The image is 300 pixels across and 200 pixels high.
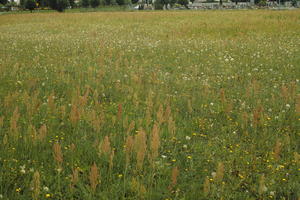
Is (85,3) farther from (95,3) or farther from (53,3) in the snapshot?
(53,3)

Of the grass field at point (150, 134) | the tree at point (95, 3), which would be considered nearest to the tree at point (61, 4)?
the tree at point (95, 3)

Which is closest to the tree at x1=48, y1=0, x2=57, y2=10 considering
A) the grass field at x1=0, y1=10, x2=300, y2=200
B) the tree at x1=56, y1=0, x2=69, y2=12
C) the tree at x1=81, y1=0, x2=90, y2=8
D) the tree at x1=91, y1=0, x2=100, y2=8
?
the tree at x1=56, y1=0, x2=69, y2=12

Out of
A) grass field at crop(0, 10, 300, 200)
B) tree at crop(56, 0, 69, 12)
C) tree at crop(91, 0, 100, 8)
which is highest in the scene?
tree at crop(91, 0, 100, 8)

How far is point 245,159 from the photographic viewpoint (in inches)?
148

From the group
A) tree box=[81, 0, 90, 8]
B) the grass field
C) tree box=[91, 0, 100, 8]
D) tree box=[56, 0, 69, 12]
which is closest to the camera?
the grass field

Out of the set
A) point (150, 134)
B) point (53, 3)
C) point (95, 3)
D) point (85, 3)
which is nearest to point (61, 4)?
point (53, 3)

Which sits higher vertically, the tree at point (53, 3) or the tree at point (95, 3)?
the tree at point (95, 3)

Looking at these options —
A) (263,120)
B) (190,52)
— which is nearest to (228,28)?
(190,52)

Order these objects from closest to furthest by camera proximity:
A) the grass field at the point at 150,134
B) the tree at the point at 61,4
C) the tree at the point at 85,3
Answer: the grass field at the point at 150,134, the tree at the point at 61,4, the tree at the point at 85,3

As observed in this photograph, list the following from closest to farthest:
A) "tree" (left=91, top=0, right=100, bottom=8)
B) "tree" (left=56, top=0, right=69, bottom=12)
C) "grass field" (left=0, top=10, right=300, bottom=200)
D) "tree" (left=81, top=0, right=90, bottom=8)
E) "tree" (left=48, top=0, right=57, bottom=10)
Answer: "grass field" (left=0, top=10, right=300, bottom=200) < "tree" (left=56, top=0, right=69, bottom=12) < "tree" (left=48, top=0, right=57, bottom=10) < "tree" (left=91, top=0, right=100, bottom=8) < "tree" (left=81, top=0, right=90, bottom=8)

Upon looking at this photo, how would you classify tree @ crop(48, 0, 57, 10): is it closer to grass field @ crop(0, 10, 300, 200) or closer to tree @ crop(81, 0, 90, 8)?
tree @ crop(81, 0, 90, 8)

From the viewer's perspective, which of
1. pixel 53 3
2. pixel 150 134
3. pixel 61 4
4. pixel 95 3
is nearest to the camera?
pixel 150 134

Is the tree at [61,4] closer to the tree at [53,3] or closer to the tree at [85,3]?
the tree at [53,3]

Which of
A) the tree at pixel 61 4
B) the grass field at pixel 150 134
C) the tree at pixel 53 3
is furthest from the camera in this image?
the tree at pixel 53 3
